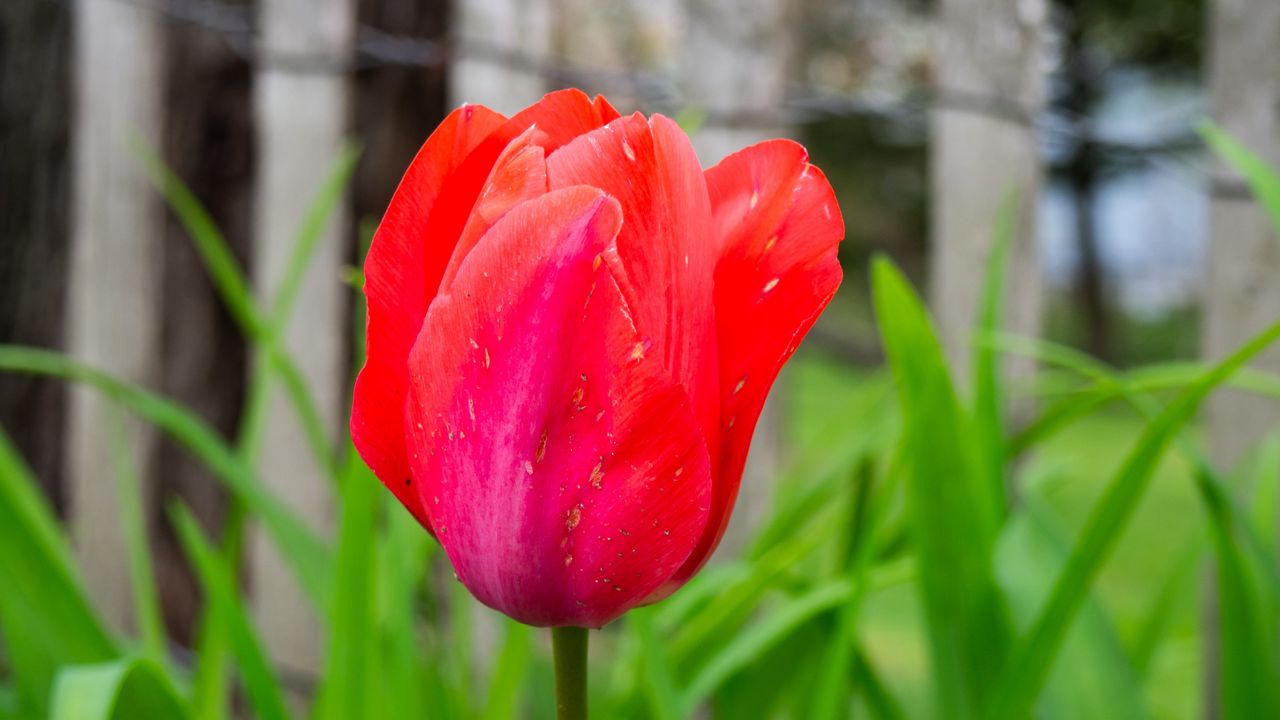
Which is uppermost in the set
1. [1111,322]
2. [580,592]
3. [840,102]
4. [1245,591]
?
[840,102]

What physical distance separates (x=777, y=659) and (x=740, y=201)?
0.46 meters

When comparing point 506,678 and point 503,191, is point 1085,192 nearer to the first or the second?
point 506,678

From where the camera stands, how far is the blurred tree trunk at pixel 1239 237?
90 centimetres

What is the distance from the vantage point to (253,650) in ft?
1.53

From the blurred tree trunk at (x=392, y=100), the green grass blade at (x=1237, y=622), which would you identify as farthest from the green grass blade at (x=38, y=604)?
the blurred tree trunk at (x=392, y=100)

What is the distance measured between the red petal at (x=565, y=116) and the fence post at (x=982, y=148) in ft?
2.51

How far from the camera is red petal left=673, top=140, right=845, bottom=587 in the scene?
24 cm

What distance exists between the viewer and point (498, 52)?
3.84ft

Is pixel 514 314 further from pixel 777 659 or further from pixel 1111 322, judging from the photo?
pixel 1111 322

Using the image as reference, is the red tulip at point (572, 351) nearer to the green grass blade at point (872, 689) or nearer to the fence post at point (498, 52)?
the green grass blade at point (872, 689)

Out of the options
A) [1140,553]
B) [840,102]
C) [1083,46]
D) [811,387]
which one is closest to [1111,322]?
[1083,46]

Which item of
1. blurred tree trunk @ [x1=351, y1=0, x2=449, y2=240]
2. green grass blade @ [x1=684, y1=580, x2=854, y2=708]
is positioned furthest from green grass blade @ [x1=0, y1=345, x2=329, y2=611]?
blurred tree trunk @ [x1=351, y1=0, x2=449, y2=240]

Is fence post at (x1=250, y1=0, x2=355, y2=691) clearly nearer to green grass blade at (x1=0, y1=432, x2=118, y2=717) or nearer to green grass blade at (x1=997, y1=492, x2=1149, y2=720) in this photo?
Result: green grass blade at (x1=0, y1=432, x2=118, y2=717)

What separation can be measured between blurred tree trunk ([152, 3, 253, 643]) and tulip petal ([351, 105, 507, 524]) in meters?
1.48
